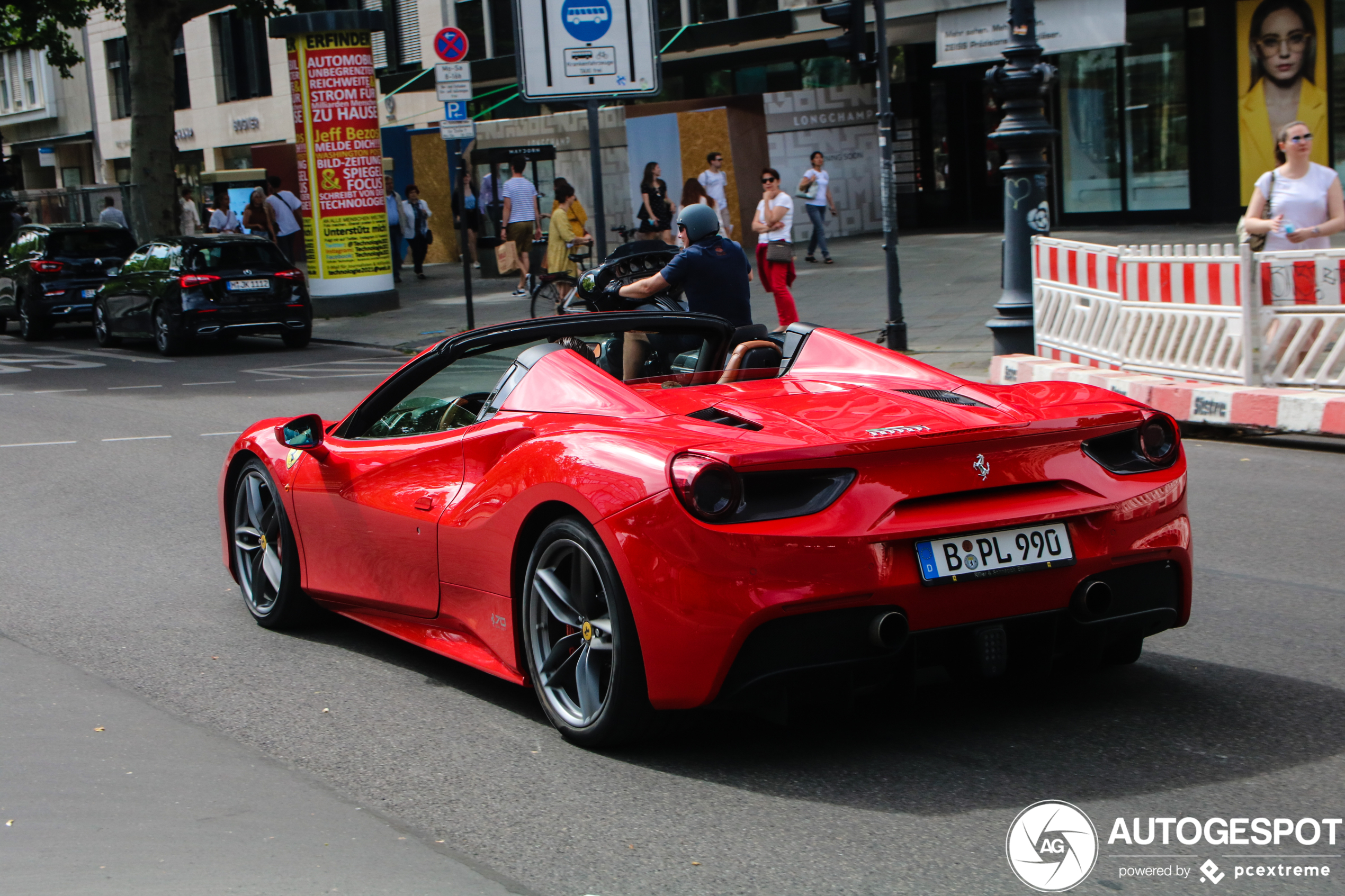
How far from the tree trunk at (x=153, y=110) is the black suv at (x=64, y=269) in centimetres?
182

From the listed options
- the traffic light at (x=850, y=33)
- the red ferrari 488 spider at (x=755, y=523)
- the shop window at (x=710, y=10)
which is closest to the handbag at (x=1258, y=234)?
the traffic light at (x=850, y=33)

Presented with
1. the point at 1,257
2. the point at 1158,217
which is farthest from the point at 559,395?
the point at 1,257

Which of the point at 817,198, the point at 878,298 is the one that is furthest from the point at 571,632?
the point at 817,198

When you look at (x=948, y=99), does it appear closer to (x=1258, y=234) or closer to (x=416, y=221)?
(x=416, y=221)

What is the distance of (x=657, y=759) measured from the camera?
13.8ft

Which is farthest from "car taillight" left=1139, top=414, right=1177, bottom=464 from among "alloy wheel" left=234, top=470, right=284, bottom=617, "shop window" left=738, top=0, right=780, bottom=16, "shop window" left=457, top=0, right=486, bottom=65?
"shop window" left=457, top=0, right=486, bottom=65

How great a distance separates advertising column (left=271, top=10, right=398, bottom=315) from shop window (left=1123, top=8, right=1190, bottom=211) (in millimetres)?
11966

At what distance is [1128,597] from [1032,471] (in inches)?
18.3

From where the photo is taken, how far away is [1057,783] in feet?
12.5

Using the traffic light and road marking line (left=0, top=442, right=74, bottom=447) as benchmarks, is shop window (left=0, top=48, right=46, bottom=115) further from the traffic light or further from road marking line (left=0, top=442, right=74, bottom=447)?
the traffic light

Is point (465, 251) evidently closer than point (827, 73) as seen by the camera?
→ Yes

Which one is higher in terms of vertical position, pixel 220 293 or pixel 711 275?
pixel 711 275

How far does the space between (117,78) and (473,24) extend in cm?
2119

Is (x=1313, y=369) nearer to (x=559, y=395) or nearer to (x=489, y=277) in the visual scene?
(x=559, y=395)
